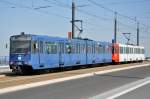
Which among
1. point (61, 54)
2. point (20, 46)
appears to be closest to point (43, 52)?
point (20, 46)

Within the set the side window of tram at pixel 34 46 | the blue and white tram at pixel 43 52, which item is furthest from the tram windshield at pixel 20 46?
the side window of tram at pixel 34 46

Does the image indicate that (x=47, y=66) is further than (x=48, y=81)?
Yes

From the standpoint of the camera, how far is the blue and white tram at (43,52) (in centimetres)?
3100

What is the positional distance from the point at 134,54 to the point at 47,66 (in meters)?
34.7

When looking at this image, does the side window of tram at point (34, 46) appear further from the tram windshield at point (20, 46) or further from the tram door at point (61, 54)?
the tram door at point (61, 54)

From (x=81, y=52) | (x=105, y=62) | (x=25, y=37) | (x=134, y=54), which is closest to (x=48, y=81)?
(x=25, y=37)

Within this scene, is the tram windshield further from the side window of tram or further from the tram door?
the tram door

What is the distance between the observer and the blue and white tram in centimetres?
3100

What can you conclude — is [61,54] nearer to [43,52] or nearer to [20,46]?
[43,52]

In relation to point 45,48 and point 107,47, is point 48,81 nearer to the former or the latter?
point 45,48

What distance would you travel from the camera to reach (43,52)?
32594 mm

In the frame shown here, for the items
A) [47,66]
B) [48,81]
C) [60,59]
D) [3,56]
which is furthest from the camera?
[3,56]

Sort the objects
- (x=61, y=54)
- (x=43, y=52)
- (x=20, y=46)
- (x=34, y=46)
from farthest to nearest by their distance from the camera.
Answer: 1. (x=61, y=54)
2. (x=43, y=52)
3. (x=20, y=46)
4. (x=34, y=46)

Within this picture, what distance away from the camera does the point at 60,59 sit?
35656mm
